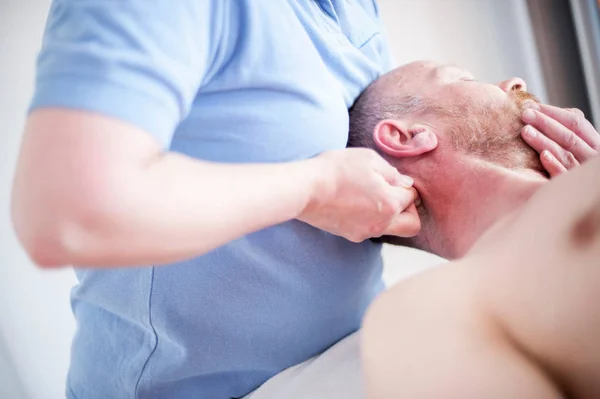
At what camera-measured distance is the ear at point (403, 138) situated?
861mm

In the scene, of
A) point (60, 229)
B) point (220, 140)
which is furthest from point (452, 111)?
point (60, 229)

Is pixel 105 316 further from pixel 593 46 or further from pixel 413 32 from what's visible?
pixel 593 46

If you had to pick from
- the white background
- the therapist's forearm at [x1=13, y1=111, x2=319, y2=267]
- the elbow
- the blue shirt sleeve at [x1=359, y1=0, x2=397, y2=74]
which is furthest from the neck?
the white background

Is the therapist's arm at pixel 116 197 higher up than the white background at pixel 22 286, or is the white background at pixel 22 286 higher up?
the therapist's arm at pixel 116 197

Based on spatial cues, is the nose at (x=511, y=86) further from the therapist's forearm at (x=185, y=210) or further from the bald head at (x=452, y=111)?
the therapist's forearm at (x=185, y=210)

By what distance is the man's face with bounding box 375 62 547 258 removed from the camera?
2.72 feet

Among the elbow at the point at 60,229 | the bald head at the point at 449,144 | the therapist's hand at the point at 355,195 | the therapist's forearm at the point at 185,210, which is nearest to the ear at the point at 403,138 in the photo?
the bald head at the point at 449,144

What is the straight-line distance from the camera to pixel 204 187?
50 centimetres

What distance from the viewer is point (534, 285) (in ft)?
1.62

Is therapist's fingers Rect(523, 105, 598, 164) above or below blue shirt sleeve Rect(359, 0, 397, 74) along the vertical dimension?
below

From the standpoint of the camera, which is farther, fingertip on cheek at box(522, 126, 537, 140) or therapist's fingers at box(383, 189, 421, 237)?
fingertip on cheek at box(522, 126, 537, 140)

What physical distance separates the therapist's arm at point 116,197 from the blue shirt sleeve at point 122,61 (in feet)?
0.05

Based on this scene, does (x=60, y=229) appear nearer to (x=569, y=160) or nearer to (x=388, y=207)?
(x=388, y=207)

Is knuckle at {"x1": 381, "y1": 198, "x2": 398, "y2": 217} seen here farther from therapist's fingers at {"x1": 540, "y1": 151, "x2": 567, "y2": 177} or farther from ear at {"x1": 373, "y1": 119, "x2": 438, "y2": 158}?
therapist's fingers at {"x1": 540, "y1": 151, "x2": 567, "y2": 177}
